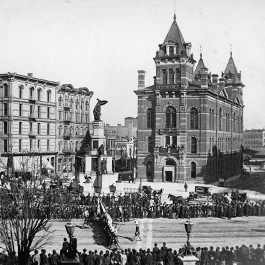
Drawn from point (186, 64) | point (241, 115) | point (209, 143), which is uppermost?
point (186, 64)

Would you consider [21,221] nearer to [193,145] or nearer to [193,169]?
[193,169]

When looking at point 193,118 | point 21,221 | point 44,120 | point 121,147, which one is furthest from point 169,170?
point 21,221

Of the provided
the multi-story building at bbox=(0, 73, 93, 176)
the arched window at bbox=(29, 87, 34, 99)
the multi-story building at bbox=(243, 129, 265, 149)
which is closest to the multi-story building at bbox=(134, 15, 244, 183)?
the multi-story building at bbox=(0, 73, 93, 176)

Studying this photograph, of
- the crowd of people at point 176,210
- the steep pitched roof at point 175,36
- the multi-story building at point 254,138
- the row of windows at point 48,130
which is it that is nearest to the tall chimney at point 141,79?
the steep pitched roof at point 175,36

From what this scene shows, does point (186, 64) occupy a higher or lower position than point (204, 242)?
higher

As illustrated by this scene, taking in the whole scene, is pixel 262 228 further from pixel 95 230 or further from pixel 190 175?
pixel 190 175

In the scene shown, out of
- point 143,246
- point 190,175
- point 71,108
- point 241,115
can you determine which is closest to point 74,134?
point 71,108

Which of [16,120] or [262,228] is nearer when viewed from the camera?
[262,228]
